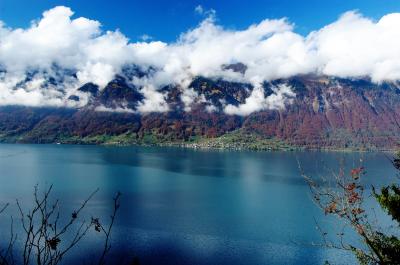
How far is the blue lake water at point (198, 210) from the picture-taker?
5116 centimetres

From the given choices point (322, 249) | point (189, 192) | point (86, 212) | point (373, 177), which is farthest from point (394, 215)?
point (373, 177)

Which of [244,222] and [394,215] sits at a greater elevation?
[394,215]

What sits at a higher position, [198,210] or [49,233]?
[49,233]

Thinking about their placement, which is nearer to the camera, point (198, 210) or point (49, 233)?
point (49, 233)

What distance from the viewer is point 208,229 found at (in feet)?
204

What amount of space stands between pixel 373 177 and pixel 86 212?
89.8 m

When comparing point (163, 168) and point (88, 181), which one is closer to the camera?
point (88, 181)

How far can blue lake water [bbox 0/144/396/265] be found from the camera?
51156 millimetres

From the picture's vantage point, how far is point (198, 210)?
7606 cm

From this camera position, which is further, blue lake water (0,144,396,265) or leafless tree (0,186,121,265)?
blue lake water (0,144,396,265)

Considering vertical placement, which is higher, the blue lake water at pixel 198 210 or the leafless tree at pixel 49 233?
the leafless tree at pixel 49 233

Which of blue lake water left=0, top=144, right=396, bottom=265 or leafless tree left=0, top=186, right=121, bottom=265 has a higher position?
leafless tree left=0, top=186, right=121, bottom=265

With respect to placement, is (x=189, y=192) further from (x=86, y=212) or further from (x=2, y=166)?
(x=2, y=166)

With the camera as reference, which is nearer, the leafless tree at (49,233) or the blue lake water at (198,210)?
the leafless tree at (49,233)
